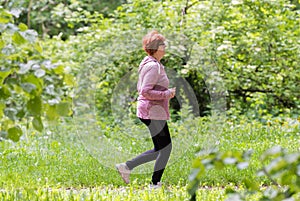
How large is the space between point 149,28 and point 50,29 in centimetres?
584

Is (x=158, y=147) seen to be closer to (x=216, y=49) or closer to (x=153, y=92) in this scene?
(x=153, y=92)

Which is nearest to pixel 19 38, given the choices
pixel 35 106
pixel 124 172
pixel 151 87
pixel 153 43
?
pixel 35 106

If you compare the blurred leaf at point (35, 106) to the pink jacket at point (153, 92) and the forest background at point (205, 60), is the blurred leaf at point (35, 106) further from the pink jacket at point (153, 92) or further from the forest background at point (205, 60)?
the forest background at point (205, 60)

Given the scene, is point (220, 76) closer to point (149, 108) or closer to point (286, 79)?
point (286, 79)

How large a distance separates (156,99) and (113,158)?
1.65 meters

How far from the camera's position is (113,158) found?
6918 mm

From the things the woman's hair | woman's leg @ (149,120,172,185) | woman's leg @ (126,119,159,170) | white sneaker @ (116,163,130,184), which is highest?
the woman's hair

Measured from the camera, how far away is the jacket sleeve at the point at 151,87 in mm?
5430

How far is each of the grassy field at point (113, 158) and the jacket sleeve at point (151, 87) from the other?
560 millimetres

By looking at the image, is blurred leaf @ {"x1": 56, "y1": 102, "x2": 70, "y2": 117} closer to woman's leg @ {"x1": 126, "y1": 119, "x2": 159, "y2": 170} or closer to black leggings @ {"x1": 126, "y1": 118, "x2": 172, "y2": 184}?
black leggings @ {"x1": 126, "y1": 118, "x2": 172, "y2": 184}

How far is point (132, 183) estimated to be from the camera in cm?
562

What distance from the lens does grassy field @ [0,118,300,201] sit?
489 centimetres

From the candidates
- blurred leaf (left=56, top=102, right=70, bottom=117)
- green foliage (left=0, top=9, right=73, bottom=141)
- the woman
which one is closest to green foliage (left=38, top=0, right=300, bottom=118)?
the woman

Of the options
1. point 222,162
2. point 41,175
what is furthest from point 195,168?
point 41,175
